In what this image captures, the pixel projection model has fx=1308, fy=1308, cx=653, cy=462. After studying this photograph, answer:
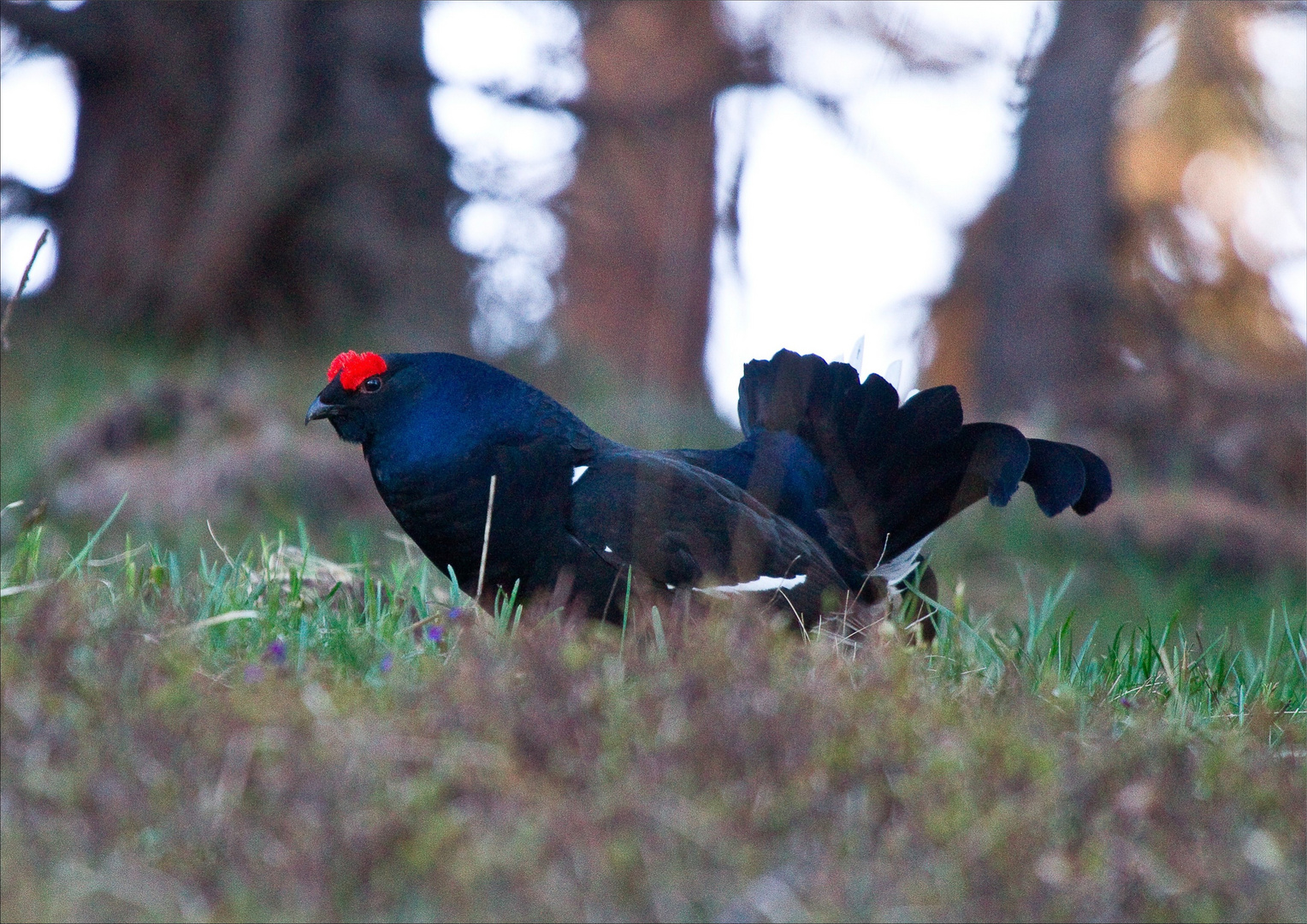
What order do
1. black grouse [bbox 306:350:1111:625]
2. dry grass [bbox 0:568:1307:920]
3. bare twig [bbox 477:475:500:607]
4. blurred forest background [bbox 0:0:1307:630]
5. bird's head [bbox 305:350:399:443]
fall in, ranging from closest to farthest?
dry grass [bbox 0:568:1307:920]
bare twig [bbox 477:475:500:607]
black grouse [bbox 306:350:1111:625]
bird's head [bbox 305:350:399:443]
blurred forest background [bbox 0:0:1307:630]

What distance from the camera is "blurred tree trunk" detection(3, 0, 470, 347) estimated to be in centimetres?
895

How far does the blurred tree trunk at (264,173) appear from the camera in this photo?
8.95m

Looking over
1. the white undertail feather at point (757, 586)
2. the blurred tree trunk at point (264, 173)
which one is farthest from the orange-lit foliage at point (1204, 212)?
the white undertail feather at point (757, 586)

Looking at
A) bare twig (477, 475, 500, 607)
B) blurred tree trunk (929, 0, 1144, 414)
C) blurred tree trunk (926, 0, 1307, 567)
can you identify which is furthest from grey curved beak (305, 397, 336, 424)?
blurred tree trunk (929, 0, 1144, 414)

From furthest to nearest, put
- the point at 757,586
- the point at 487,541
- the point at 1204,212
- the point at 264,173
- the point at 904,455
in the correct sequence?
the point at 1204,212
the point at 264,173
the point at 904,455
the point at 757,586
the point at 487,541

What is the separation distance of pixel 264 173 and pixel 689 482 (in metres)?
6.37

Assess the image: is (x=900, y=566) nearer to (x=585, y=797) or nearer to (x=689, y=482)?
(x=689, y=482)

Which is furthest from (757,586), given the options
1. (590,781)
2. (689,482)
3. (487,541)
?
(590,781)

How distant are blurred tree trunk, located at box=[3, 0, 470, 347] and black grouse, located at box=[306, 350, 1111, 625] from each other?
19.2 feet

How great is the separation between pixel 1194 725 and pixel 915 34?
87.7 inches

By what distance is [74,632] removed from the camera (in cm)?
202

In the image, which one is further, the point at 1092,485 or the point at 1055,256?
the point at 1055,256

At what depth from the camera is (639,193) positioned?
13719mm

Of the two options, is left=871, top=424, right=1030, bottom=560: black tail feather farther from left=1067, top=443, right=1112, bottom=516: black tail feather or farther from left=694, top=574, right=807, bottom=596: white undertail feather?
left=694, top=574, right=807, bottom=596: white undertail feather
